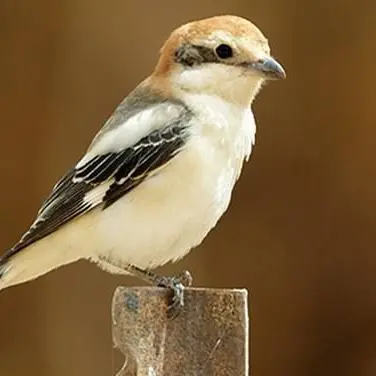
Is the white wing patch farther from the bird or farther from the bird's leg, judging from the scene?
the bird's leg

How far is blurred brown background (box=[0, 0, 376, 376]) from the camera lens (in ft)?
8.93

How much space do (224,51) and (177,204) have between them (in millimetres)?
228

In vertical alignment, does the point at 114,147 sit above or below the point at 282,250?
above

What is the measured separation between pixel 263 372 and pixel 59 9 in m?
0.94

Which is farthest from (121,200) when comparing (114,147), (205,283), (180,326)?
(205,283)

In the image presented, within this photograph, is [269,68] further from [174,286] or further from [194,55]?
[174,286]

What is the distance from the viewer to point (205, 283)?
273 centimetres

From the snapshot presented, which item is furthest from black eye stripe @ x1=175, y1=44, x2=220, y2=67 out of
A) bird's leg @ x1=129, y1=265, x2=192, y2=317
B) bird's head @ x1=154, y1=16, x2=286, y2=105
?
bird's leg @ x1=129, y1=265, x2=192, y2=317

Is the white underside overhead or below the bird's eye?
below

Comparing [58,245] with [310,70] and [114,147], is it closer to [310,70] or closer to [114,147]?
[114,147]

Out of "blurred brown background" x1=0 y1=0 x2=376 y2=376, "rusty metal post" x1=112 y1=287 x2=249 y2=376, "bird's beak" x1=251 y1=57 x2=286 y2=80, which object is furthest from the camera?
"blurred brown background" x1=0 y1=0 x2=376 y2=376

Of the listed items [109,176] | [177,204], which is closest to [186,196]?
[177,204]

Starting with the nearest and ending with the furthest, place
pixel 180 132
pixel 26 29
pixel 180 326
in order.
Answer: pixel 180 326 → pixel 180 132 → pixel 26 29

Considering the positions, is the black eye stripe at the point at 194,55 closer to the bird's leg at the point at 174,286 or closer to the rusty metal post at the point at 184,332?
the bird's leg at the point at 174,286
